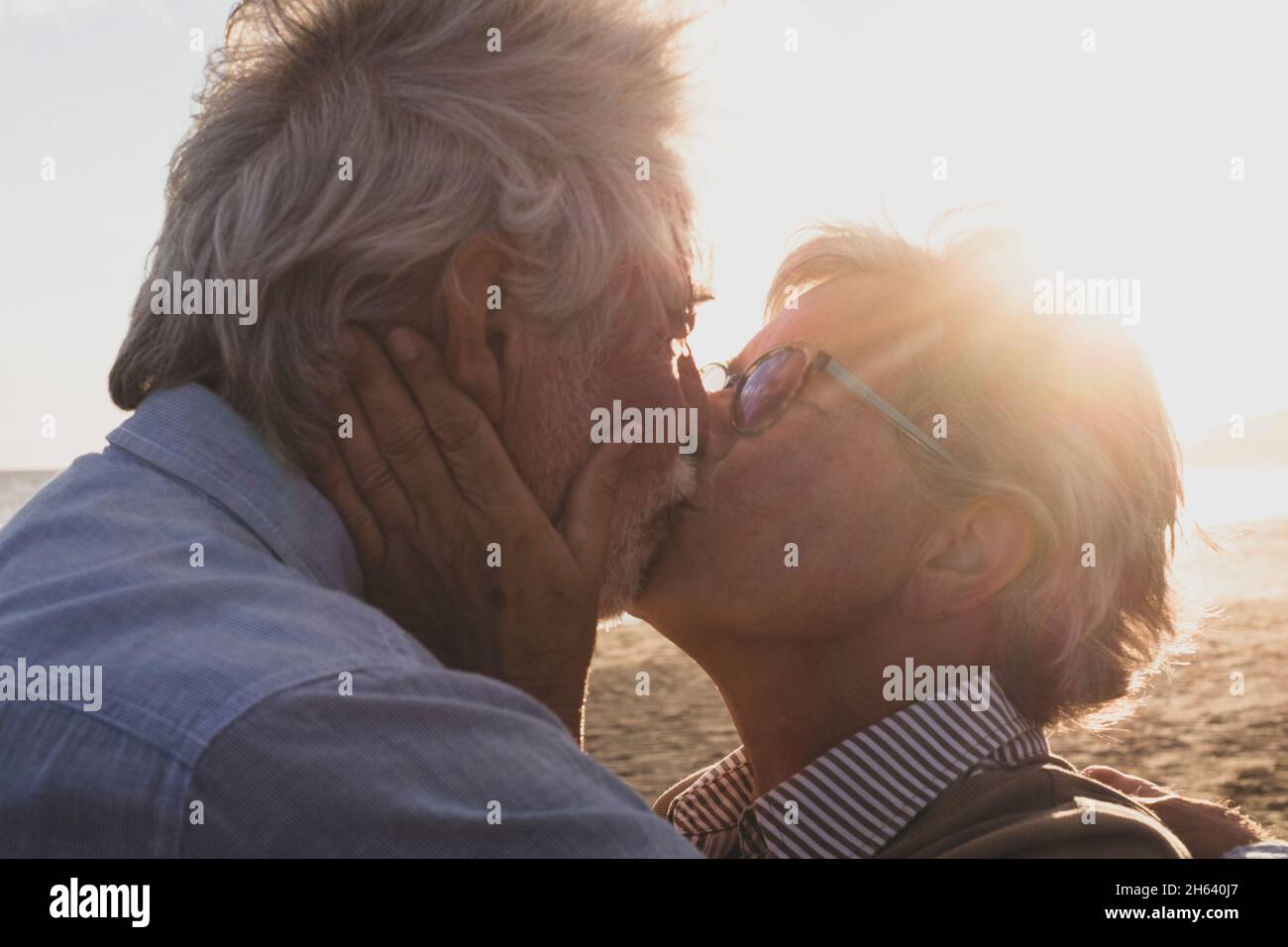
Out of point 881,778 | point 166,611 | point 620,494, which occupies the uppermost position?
point 620,494

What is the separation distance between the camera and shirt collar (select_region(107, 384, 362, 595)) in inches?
78.1

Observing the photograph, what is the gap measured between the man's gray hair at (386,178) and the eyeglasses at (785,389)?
38.5 inches

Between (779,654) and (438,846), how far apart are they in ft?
6.19

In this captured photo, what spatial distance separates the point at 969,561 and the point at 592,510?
1212mm

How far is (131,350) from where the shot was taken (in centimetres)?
228

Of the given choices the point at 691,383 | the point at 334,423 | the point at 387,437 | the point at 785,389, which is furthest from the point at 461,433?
the point at 785,389

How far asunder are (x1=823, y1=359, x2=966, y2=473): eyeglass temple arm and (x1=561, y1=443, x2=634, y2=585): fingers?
1.04m

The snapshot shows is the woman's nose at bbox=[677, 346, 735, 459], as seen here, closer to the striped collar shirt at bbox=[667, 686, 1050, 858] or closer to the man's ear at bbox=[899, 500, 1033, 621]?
the man's ear at bbox=[899, 500, 1033, 621]

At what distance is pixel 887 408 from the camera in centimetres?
329

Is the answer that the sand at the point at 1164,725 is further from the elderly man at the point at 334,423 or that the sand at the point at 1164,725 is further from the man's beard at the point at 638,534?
the elderly man at the point at 334,423

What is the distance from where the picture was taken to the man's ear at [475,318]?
224 cm

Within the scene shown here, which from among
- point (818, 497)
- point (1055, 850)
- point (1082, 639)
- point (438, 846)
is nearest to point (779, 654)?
point (818, 497)

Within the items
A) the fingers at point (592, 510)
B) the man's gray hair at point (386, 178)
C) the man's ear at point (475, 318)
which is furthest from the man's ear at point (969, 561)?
the man's ear at point (475, 318)

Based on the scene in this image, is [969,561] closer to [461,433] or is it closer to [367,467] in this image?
[461,433]
